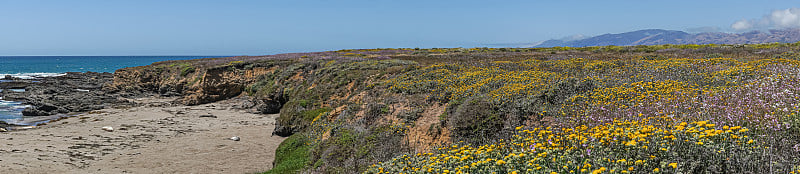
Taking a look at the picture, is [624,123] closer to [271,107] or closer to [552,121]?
[552,121]

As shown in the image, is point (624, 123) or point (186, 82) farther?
point (186, 82)

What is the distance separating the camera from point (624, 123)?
6.75 metres

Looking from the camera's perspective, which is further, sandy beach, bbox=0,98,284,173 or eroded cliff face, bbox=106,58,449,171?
sandy beach, bbox=0,98,284,173

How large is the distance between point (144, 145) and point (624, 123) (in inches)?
A: 730

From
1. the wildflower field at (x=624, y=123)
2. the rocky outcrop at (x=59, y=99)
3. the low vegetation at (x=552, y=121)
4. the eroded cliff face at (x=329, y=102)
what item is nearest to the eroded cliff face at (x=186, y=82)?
the eroded cliff face at (x=329, y=102)

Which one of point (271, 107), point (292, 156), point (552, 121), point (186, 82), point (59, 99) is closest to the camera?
point (552, 121)

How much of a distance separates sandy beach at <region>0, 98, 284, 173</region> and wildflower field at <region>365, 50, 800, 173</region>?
6792 mm

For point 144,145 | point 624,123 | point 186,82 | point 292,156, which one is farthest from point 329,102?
point 186,82

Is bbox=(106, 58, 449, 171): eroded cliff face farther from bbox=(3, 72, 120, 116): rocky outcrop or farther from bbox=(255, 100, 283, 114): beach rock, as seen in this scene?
bbox=(3, 72, 120, 116): rocky outcrop

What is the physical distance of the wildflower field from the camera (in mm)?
5070

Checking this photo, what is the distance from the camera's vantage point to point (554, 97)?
11.2 m

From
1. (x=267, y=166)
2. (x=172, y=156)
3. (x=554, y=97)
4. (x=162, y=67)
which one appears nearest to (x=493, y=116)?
(x=554, y=97)

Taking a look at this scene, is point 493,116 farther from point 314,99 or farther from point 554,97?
point 314,99

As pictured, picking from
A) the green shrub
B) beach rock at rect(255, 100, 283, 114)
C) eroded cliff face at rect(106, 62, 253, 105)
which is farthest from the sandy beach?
eroded cliff face at rect(106, 62, 253, 105)
